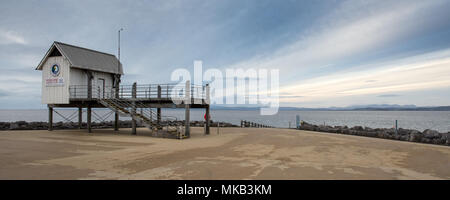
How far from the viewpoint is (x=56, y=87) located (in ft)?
79.9

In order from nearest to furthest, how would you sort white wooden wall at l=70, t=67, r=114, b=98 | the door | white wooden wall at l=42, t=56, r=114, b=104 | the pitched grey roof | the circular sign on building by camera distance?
1. the pitched grey roof
2. white wooden wall at l=42, t=56, r=114, b=104
3. white wooden wall at l=70, t=67, r=114, b=98
4. the circular sign on building
5. the door

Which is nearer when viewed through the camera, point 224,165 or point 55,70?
point 224,165

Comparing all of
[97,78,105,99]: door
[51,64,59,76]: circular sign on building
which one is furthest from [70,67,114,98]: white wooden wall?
[51,64,59,76]: circular sign on building

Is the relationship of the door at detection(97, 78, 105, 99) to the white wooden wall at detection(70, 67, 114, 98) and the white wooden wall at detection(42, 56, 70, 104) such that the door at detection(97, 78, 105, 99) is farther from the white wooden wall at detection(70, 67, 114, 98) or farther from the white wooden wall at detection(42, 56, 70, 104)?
the white wooden wall at detection(42, 56, 70, 104)

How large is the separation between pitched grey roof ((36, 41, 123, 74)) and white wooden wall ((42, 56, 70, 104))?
0.69 meters

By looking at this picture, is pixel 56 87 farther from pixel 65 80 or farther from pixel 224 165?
pixel 224 165

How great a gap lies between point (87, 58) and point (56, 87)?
3.72 meters

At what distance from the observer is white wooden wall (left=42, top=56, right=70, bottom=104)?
78.0 feet

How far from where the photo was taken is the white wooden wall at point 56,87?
2378cm

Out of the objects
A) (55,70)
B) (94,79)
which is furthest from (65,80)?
(94,79)
